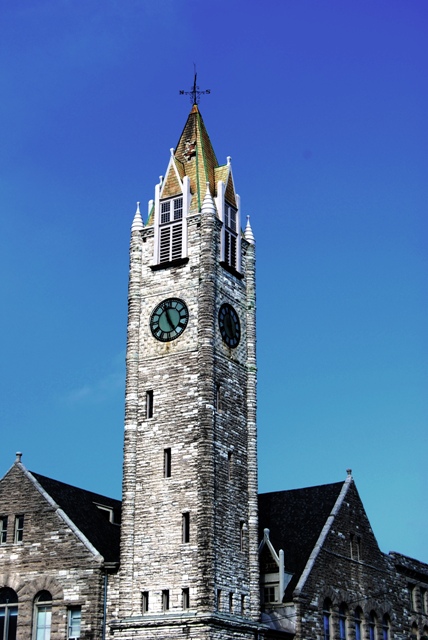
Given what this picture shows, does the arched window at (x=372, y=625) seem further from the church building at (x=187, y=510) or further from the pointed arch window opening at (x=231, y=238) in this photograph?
the pointed arch window opening at (x=231, y=238)

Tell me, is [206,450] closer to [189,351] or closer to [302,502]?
[189,351]

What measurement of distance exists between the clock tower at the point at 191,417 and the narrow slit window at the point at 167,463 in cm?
10

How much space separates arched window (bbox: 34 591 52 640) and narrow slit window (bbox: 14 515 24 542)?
3.11m

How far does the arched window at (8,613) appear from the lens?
2036 inches

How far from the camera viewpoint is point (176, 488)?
1986 inches

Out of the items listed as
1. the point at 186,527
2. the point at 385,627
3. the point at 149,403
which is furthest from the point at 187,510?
the point at 385,627

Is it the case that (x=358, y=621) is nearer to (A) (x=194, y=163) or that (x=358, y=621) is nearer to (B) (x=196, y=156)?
(A) (x=194, y=163)

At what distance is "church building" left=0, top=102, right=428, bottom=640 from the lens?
162 ft

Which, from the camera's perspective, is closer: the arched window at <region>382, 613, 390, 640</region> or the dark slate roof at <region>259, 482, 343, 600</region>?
the dark slate roof at <region>259, 482, 343, 600</region>

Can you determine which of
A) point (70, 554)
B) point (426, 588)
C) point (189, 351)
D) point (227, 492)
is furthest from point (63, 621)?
point (426, 588)

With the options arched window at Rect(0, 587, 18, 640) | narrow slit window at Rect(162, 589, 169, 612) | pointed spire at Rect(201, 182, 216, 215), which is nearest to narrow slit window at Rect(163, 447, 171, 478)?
narrow slit window at Rect(162, 589, 169, 612)

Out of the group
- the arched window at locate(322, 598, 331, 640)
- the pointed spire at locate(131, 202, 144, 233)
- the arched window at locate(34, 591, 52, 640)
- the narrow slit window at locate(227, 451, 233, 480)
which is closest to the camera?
the arched window at locate(34, 591, 52, 640)

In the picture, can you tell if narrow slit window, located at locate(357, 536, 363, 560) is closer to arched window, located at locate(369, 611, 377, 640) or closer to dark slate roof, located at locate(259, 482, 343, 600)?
dark slate roof, located at locate(259, 482, 343, 600)

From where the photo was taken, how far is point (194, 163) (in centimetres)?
5838
